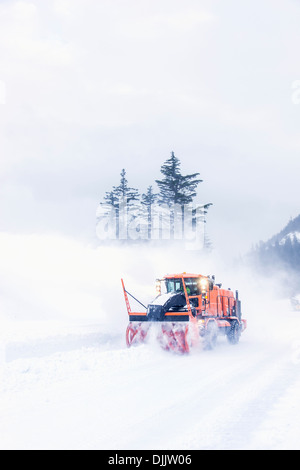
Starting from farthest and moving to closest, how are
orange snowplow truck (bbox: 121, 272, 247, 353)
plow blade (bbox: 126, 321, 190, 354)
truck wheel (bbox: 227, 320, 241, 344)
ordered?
1. truck wheel (bbox: 227, 320, 241, 344)
2. orange snowplow truck (bbox: 121, 272, 247, 353)
3. plow blade (bbox: 126, 321, 190, 354)

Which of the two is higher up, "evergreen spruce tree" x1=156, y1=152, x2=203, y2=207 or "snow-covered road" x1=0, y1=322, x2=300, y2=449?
"evergreen spruce tree" x1=156, y1=152, x2=203, y2=207

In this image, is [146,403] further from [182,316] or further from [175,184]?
[175,184]

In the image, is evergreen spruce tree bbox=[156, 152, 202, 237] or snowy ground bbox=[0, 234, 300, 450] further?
evergreen spruce tree bbox=[156, 152, 202, 237]

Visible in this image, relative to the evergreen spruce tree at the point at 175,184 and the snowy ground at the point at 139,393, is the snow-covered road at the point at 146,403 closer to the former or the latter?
the snowy ground at the point at 139,393

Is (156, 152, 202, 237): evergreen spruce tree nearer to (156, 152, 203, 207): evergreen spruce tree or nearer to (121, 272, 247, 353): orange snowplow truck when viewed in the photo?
(156, 152, 203, 207): evergreen spruce tree

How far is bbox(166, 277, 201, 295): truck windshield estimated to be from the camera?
16.5m

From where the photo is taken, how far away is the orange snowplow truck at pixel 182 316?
568 inches

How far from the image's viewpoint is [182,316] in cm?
1455

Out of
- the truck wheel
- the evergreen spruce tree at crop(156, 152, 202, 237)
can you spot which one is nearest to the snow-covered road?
the truck wheel

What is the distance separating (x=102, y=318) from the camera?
25875mm

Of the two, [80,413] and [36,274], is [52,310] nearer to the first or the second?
[36,274]

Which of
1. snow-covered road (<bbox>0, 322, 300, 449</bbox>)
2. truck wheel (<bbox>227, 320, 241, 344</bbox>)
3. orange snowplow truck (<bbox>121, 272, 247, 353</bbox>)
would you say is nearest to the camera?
snow-covered road (<bbox>0, 322, 300, 449</bbox>)

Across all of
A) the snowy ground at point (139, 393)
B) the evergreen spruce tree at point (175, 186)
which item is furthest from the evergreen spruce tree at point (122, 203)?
the snowy ground at point (139, 393)
